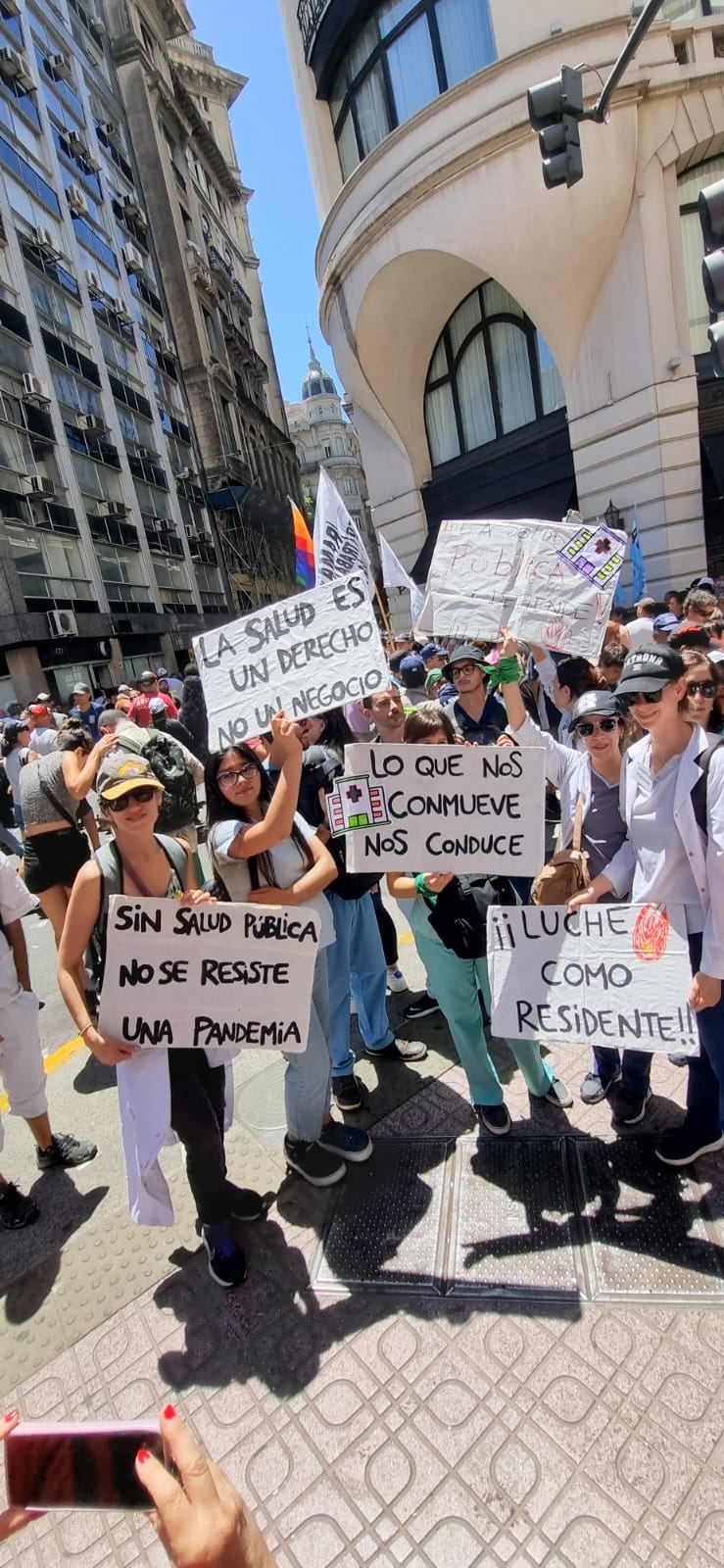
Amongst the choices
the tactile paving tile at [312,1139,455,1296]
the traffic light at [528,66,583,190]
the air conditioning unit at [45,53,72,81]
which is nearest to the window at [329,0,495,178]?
the traffic light at [528,66,583,190]

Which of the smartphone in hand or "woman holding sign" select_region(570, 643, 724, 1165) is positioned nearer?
the smartphone in hand

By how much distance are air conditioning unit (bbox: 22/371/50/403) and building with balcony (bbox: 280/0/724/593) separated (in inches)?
408

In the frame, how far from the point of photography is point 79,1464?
3.34ft

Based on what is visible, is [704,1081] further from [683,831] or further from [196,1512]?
[196,1512]

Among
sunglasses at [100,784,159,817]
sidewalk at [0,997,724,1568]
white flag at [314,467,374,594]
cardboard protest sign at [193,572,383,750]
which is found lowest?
sidewalk at [0,997,724,1568]

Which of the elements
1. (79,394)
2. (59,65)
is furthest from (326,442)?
(79,394)

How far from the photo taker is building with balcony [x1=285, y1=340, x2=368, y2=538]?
93562 mm

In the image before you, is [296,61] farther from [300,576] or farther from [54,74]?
[300,576]

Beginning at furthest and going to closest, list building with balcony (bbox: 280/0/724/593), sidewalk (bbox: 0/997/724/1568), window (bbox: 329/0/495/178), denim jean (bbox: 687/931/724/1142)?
window (bbox: 329/0/495/178), building with balcony (bbox: 280/0/724/593), denim jean (bbox: 687/931/724/1142), sidewalk (bbox: 0/997/724/1568)

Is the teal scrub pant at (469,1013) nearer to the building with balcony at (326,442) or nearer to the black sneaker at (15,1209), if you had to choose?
the black sneaker at (15,1209)

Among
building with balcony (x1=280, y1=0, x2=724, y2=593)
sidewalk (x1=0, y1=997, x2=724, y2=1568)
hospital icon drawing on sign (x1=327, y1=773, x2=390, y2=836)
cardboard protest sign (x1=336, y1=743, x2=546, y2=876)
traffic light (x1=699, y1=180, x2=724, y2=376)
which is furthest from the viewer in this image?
building with balcony (x1=280, y1=0, x2=724, y2=593)

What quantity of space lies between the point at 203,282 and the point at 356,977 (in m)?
49.7

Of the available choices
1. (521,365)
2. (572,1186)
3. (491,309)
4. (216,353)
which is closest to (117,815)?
(572,1186)

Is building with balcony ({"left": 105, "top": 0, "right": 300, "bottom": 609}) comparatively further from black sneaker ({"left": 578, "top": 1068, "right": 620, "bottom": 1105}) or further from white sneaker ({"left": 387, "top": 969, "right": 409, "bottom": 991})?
black sneaker ({"left": 578, "top": 1068, "right": 620, "bottom": 1105})
